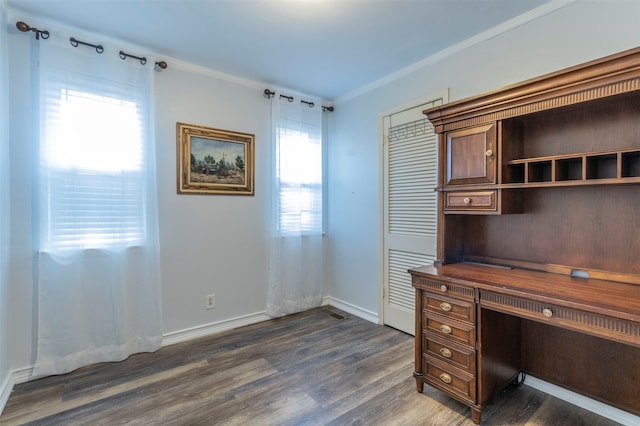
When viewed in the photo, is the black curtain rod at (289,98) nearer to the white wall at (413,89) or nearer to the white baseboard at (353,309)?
the white wall at (413,89)

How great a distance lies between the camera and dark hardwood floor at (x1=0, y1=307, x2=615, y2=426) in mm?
1748

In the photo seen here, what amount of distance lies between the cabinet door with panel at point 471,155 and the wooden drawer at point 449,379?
1.15 metres

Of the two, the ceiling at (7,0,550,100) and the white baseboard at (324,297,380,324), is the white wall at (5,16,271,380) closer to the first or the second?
the ceiling at (7,0,550,100)

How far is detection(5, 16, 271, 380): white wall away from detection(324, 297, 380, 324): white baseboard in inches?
35.0

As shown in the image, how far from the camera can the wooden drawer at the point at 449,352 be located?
1.72 metres

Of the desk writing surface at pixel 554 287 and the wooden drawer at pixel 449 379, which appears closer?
the desk writing surface at pixel 554 287

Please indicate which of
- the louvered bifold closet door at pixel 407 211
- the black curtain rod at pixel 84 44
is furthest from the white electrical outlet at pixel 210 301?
the black curtain rod at pixel 84 44

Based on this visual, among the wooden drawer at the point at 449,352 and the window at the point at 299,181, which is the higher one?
the window at the point at 299,181

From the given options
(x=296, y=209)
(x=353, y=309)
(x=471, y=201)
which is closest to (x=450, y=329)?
(x=471, y=201)

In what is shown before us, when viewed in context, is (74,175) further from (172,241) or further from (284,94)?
(284,94)

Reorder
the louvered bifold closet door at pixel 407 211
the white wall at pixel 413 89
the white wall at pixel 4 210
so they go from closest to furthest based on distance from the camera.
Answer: the white wall at pixel 413 89 < the white wall at pixel 4 210 < the louvered bifold closet door at pixel 407 211

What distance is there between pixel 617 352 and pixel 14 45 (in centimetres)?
416

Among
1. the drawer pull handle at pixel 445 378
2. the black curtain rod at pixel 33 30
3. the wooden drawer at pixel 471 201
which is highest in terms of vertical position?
the black curtain rod at pixel 33 30

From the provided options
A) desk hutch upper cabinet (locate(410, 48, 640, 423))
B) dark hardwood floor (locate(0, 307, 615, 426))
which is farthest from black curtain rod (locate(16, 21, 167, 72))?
dark hardwood floor (locate(0, 307, 615, 426))
